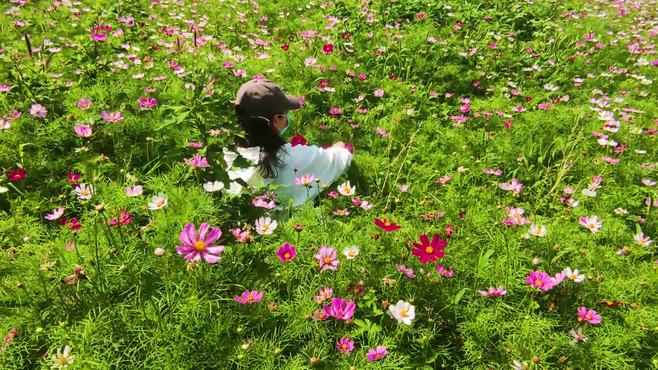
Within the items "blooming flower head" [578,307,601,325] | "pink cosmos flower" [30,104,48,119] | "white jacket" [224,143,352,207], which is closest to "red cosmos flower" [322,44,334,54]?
"white jacket" [224,143,352,207]

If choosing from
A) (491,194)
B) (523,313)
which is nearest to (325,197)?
(491,194)

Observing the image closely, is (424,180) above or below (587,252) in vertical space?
below

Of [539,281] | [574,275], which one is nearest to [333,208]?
[539,281]

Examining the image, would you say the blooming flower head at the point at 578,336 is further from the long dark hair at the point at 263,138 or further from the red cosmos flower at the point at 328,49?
the red cosmos flower at the point at 328,49

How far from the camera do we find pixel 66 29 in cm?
409

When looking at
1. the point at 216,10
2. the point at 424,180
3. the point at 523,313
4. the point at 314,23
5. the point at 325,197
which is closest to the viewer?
the point at 523,313

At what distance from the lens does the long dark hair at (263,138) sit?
239cm

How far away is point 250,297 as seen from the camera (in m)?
1.73

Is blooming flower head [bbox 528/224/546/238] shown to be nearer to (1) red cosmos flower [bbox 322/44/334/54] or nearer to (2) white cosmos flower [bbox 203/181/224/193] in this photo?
(2) white cosmos flower [bbox 203/181/224/193]

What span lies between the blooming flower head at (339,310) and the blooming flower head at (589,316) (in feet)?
3.01

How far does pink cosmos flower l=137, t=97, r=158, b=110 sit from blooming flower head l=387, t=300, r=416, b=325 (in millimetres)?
2086

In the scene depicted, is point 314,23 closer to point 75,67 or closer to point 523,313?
point 75,67

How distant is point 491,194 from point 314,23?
3.14m

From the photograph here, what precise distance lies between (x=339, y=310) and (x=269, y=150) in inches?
41.8
